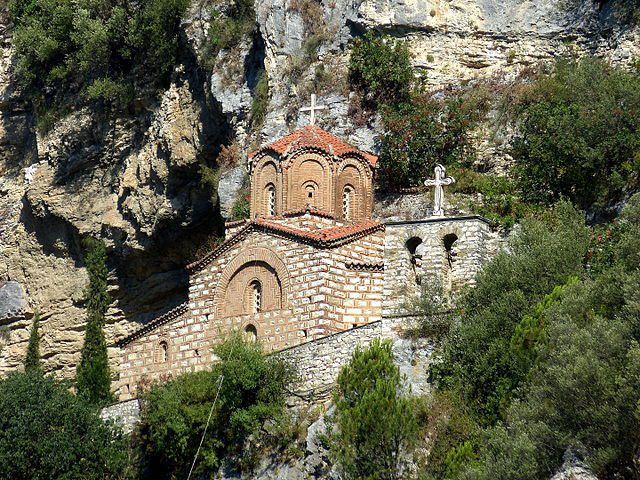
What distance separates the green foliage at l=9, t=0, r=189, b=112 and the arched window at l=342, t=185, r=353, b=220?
33.9 ft

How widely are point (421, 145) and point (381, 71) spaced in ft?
11.3

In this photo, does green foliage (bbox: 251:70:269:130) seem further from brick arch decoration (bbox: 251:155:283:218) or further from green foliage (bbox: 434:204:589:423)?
green foliage (bbox: 434:204:589:423)

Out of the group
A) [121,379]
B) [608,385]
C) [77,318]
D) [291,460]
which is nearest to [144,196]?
[77,318]

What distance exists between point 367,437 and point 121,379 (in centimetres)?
1093

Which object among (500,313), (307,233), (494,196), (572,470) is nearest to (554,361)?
(572,470)

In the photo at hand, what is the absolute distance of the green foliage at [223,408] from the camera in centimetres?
3384

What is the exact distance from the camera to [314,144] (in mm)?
39469

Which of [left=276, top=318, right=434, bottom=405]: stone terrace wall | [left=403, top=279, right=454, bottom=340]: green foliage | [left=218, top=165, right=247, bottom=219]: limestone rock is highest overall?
[left=218, top=165, right=247, bottom=219]: limestone rock

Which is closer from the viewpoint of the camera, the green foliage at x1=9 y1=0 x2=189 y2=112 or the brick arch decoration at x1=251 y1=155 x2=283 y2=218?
the brick arch decoration at x1=251 y1=155 x2=283 y2=218

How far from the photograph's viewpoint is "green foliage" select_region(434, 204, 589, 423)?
31.0 metres

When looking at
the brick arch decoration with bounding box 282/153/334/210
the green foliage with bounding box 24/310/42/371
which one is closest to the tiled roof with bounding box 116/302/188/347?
the brick arch decoration with bounding box 282/153/334/210

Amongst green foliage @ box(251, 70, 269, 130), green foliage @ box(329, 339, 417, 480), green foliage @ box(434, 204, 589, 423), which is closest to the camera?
green foliage @ box(329, 339, 417, 480)

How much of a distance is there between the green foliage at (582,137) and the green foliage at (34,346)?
1779 cm

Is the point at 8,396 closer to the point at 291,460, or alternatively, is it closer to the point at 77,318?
the point at 291,460
